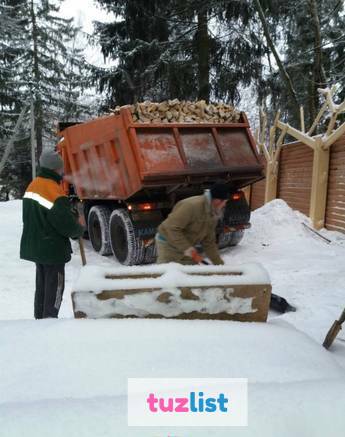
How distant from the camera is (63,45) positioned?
79.2 ft

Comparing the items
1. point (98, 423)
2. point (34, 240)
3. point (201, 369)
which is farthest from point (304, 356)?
point (34, 240)

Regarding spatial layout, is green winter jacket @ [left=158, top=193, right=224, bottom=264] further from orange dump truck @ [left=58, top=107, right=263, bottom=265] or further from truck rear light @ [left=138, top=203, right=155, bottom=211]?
truck rear light @ [left=138, top=203, right=155, bottom=211]

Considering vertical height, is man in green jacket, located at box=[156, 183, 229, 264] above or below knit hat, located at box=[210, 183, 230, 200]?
below

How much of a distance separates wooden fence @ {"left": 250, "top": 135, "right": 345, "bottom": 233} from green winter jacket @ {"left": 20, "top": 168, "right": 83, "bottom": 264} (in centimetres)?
596

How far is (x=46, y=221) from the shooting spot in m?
3.20

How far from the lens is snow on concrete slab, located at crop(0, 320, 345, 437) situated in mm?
1151

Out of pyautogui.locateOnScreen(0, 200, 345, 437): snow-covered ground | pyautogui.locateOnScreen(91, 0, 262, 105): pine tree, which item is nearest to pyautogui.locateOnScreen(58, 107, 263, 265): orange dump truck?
pyautogui.locateOnScreen(0, 200, 345, 437): snow-covered ground

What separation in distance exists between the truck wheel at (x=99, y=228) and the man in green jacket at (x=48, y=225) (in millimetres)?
3369

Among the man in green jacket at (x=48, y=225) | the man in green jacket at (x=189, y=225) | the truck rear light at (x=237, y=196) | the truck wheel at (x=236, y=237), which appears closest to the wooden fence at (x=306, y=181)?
the truck wheel at (x=236, y=237)

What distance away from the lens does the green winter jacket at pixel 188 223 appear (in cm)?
324

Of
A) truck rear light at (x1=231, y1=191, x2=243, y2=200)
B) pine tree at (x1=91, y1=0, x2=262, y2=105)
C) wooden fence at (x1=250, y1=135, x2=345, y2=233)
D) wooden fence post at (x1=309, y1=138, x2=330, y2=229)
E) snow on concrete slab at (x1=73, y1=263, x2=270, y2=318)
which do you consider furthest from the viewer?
pine tree at (x1=91, y1=0, x2=262, y2=105)

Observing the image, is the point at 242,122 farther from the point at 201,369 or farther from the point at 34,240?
the point at 201,369

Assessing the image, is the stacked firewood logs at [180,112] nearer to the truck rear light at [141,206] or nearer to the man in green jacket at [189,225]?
the truck rear light at [141,206]

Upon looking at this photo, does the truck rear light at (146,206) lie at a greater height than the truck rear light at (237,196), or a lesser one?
lesser
